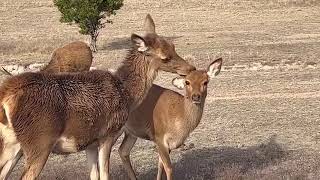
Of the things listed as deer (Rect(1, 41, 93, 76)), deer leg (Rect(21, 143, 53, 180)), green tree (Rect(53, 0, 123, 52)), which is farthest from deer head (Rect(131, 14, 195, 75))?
green tree (Rect(53, 0, 123, 52))

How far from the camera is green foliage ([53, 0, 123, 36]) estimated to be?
4031 centimetres

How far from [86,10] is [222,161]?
29365mm

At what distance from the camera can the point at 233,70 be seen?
25.4 metres

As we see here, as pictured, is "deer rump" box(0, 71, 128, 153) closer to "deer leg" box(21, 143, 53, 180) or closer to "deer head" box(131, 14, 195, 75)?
"deer leg" box(21, 143, 53, 180)

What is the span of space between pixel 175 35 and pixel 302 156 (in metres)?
33.5

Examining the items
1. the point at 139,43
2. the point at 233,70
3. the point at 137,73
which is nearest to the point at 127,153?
the point at 137,73

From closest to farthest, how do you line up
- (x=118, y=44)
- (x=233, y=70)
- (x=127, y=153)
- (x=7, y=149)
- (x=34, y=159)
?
(x=34, y=159) < (x=7, y=149) < (x=127, y=153) < (x=233, y=70) < (x=118, y=44)

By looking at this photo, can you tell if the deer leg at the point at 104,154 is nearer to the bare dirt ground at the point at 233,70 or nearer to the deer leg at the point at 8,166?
the deer leg at the point at 8,166

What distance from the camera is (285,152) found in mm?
12367

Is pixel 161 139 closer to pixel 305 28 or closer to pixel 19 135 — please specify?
pixel 19 135

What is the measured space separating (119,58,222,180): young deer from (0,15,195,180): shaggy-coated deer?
20.5 inches

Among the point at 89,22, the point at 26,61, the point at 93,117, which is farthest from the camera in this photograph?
the point at 89,22

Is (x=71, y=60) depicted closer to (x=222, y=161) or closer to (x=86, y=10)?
(x=222, y=161)

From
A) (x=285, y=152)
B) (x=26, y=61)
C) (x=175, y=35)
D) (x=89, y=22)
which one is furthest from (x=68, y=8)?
(x=285, y=152)
